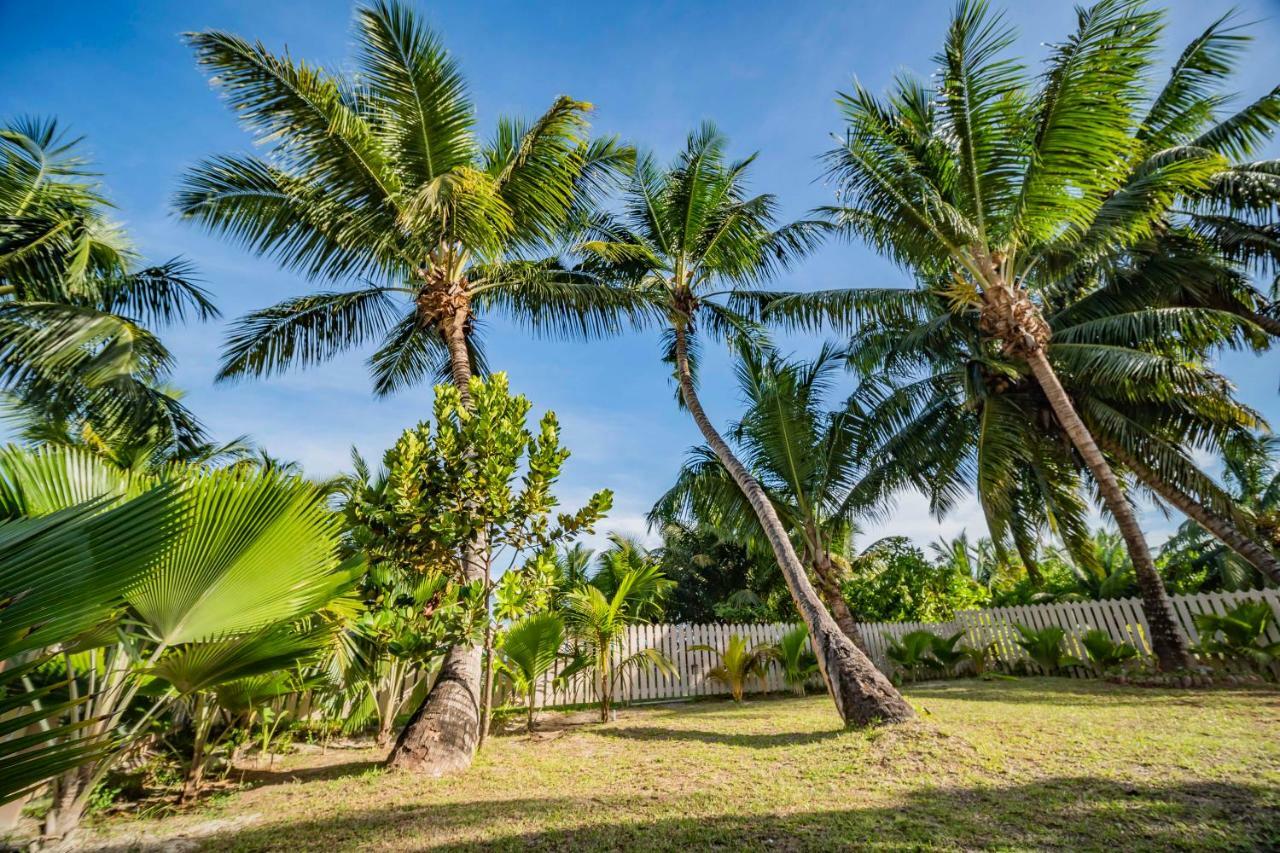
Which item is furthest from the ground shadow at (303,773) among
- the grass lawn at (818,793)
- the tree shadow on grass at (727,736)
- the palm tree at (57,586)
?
the palm tree at (57,586)

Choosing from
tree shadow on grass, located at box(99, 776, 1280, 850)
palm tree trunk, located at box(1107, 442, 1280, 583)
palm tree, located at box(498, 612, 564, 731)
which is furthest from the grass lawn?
palm tree trunk, located at box(1107, 442, 1280, 583)

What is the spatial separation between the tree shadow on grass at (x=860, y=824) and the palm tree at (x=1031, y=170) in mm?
6358

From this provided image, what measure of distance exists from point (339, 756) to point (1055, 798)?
6.32 metres

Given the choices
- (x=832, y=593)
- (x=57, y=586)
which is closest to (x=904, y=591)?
(x=832, y=593)

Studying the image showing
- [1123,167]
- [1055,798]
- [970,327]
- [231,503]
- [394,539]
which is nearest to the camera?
[231,503]

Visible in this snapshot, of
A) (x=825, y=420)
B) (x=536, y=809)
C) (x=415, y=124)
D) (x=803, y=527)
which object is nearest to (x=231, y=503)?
(x=536, y=809)

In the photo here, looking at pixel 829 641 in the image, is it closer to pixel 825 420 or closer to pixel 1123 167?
pixel 825 420

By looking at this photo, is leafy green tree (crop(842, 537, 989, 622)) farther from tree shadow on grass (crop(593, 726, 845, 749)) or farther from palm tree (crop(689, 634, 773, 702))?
tree shadow on grass (crop(593, 726, 845, 749))

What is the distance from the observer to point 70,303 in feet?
25.6

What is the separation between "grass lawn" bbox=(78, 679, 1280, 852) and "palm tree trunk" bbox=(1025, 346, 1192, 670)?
7.35ft

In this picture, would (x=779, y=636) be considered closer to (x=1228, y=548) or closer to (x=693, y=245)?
(x=693, y=245)

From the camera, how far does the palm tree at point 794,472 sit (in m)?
10.3

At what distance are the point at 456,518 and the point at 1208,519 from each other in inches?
440

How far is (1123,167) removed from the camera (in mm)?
7477
